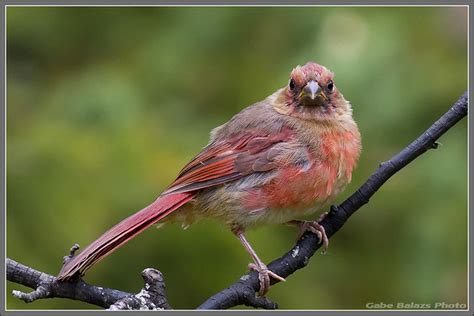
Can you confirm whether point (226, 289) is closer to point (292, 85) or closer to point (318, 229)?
point (318, 229)

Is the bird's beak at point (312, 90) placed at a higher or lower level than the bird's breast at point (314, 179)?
higher

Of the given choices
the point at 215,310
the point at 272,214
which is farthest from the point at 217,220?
the point at 215,310

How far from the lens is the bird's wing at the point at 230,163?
13.1ft

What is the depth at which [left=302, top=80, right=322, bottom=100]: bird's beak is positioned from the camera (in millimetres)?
4008

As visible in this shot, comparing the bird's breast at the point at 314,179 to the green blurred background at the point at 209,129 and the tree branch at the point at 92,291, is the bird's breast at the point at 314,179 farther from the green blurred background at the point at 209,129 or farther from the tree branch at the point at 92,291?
the tree branch at the point at 92,291

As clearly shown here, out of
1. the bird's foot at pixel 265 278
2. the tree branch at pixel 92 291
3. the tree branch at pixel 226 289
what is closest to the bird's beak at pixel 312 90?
the tree branch at pixel 226 289

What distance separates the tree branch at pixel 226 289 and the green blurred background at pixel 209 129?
506 mm

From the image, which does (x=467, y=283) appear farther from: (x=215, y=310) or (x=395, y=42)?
(x=215, y=310)

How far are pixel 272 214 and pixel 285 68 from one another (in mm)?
1072

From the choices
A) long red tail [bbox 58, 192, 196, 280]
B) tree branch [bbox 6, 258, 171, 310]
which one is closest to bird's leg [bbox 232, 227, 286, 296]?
long red tail [bbox 58, 192, 196, 280]

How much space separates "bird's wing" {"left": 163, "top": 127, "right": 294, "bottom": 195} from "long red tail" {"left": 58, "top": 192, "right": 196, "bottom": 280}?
0.07 metres

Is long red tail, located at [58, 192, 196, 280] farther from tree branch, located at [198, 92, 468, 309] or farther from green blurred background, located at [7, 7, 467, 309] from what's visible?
tree branch, located at [198, 92, 468, 309]

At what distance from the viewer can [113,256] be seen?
13.2ft

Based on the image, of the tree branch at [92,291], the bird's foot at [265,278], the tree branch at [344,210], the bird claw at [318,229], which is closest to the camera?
the tree branch at [92,291]
